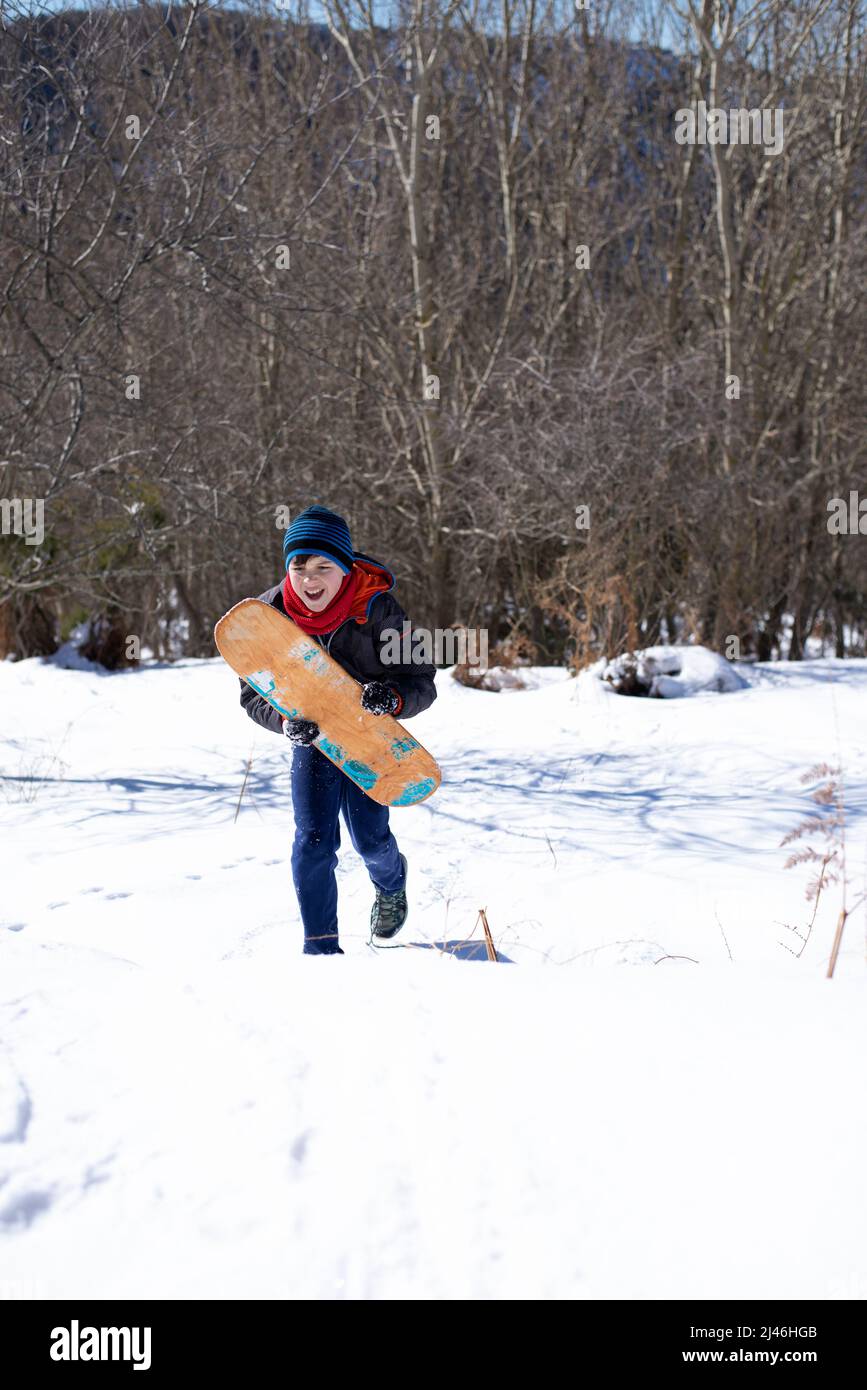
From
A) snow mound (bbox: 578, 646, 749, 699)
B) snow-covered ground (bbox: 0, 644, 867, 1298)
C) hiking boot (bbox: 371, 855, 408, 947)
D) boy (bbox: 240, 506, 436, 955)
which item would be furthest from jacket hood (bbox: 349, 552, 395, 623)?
snow mound (bbox: 578, 646, 749, 699)

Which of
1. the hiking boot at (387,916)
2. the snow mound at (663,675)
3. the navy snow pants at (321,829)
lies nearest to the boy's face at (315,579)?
the navy snow pants at (321,829)

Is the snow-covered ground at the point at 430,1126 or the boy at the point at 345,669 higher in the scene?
the boy at the point at 345,669

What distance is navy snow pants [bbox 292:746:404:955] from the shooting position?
308 centimetres

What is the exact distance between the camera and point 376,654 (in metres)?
3.11

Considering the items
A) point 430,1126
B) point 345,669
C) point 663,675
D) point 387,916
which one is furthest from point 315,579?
point 663,675

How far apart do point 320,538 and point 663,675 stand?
5.43 m

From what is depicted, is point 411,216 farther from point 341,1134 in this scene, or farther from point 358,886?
point 341,1134

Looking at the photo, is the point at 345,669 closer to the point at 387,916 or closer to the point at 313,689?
the point at 313,689

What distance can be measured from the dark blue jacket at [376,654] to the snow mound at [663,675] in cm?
476

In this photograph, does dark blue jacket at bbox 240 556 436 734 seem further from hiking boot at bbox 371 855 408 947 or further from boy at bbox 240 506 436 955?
hiking boot at bbox 371 855 408 947

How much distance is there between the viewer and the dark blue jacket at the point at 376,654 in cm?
308

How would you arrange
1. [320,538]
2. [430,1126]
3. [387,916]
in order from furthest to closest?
[387,916]
[320,538]
[430,1126]

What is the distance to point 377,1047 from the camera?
175 centimetres

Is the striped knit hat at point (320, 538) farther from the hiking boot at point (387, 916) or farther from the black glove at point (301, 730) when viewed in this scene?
the hiking boot at point (387, 916)
